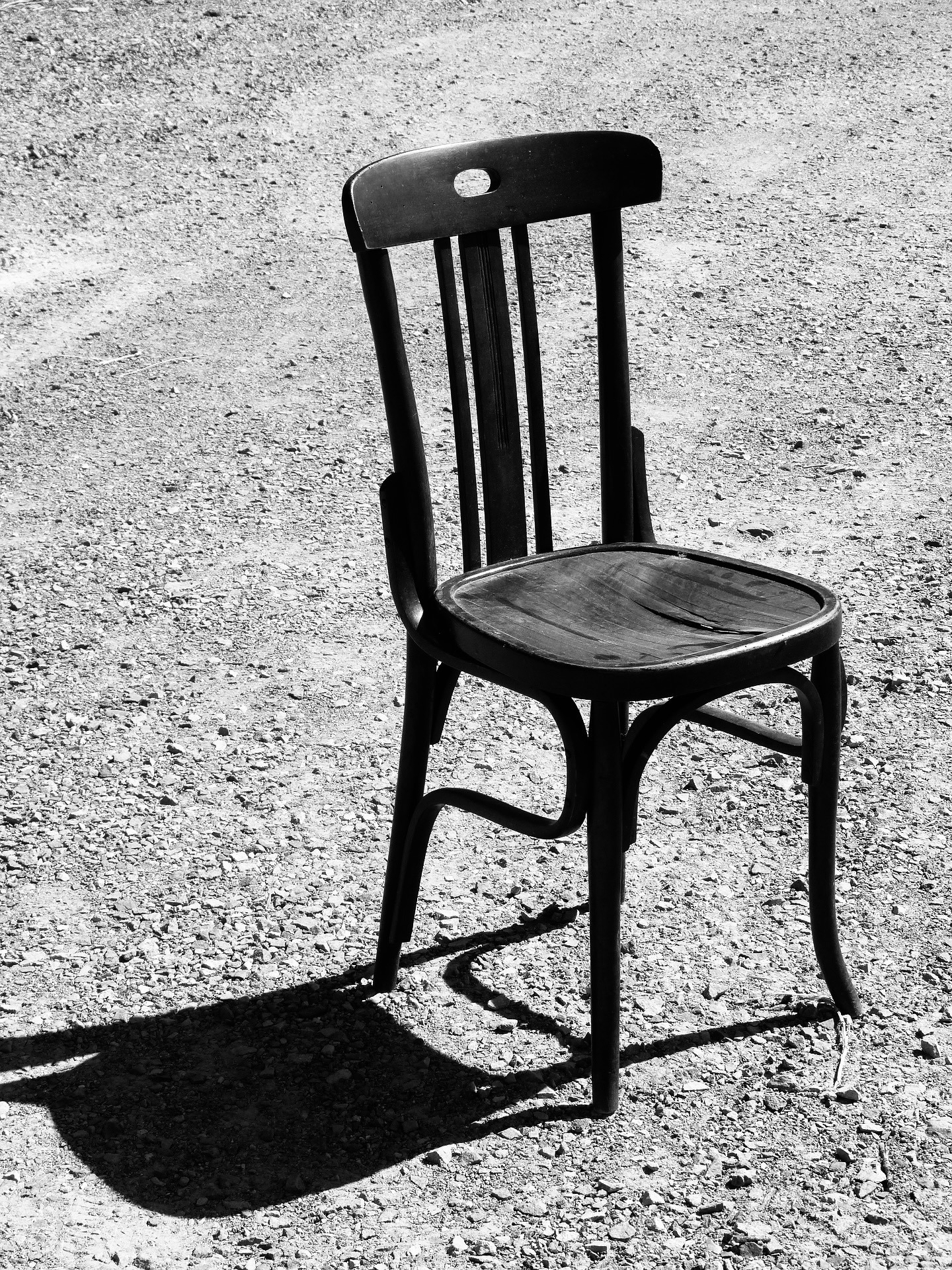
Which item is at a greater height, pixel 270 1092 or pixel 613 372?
pixel 613 372

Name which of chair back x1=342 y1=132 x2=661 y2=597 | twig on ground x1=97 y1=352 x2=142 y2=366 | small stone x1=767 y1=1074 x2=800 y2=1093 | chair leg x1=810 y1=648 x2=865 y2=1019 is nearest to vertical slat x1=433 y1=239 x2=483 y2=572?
chair back x1=342 y1=132 x2=661 y2=597

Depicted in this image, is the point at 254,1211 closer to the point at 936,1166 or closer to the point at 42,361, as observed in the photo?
the point at 936,1166

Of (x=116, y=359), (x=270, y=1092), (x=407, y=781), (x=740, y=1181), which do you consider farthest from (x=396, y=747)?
(x=116, y=359)

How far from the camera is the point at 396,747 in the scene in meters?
3.33

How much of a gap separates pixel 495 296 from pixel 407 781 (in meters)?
0.81

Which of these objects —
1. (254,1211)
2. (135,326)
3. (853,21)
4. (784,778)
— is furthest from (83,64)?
(254,1211)

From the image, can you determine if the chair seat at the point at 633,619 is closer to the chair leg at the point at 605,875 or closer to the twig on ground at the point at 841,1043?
the chair leg at the point at 605,875

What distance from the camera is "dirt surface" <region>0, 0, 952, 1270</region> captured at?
221 centimetres

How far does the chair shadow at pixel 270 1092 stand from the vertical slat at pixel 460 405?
82 cm

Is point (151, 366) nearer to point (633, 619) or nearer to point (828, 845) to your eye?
point (633, 619)

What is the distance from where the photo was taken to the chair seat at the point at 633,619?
198 centimetres

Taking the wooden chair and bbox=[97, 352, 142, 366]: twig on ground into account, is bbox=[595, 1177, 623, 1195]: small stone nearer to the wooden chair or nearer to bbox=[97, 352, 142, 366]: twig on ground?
the wooden chair

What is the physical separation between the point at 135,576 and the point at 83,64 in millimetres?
4645

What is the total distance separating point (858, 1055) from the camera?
7.91 ft
